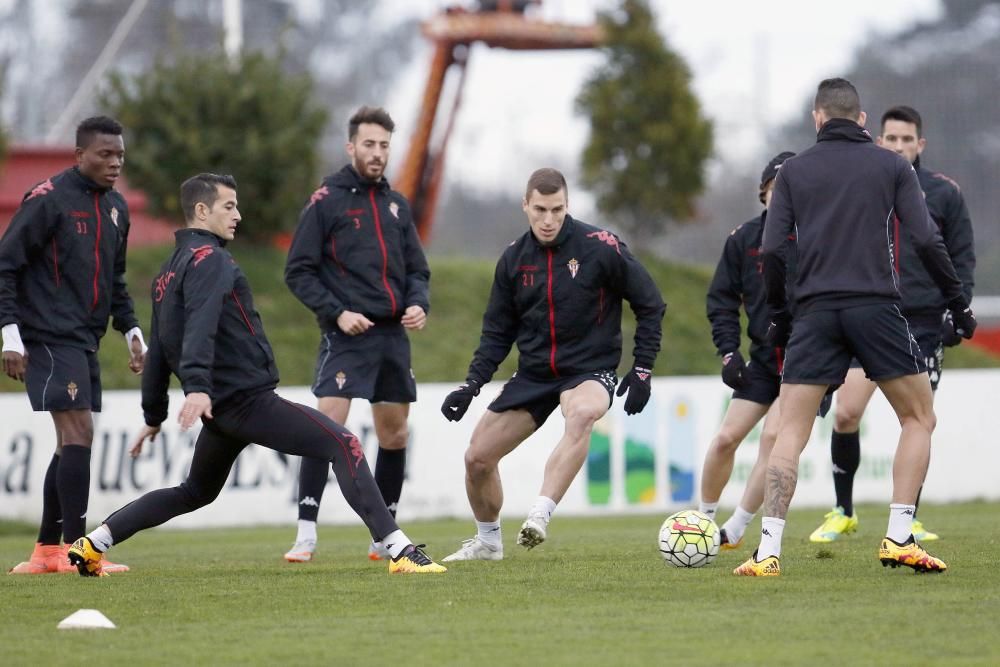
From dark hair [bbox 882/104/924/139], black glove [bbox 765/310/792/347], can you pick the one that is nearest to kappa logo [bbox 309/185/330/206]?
black glove [bbox 765/310/792/347]

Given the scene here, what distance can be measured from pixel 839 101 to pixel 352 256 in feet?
11.1

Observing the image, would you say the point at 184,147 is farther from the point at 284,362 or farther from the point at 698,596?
the point at 698,596

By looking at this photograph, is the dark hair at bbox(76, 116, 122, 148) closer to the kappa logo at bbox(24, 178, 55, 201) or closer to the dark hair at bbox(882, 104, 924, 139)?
the kappa logo at bbox(24, 178, 55, 201)

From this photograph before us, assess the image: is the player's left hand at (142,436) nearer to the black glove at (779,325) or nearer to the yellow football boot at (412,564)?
the yellow football boot at (412,564)

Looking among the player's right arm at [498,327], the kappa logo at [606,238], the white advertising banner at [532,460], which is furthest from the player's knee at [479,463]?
the white advertising banner at [532,460]

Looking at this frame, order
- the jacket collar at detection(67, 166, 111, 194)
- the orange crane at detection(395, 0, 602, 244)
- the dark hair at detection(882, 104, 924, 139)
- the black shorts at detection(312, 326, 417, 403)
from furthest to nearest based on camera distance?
the orange crane at detection(395, 0, 602, 244), the dark hair at detection(882, 104, 924, 139), the black shorts at detection(312, 326, 417, 403), the jacket collar at detection(67, 166, 111, 194)

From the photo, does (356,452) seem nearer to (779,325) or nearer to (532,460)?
(779,325)

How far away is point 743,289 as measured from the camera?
31.3 feet

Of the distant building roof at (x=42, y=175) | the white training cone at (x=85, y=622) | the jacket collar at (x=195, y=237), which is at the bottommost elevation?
the white training cone at (x=85, y=622)

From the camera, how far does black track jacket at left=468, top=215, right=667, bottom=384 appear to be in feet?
28.1

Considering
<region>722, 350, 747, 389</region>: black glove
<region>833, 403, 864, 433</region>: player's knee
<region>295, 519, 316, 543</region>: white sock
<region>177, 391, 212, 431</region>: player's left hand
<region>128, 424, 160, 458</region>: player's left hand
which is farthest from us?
<region>833, 403, 864, 433</region>: player's knee

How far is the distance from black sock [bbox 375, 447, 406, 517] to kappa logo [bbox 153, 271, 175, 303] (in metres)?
2.16

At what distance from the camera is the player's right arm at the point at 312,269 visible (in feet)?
Answer: 30.6

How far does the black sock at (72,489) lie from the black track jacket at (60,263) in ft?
2.05
